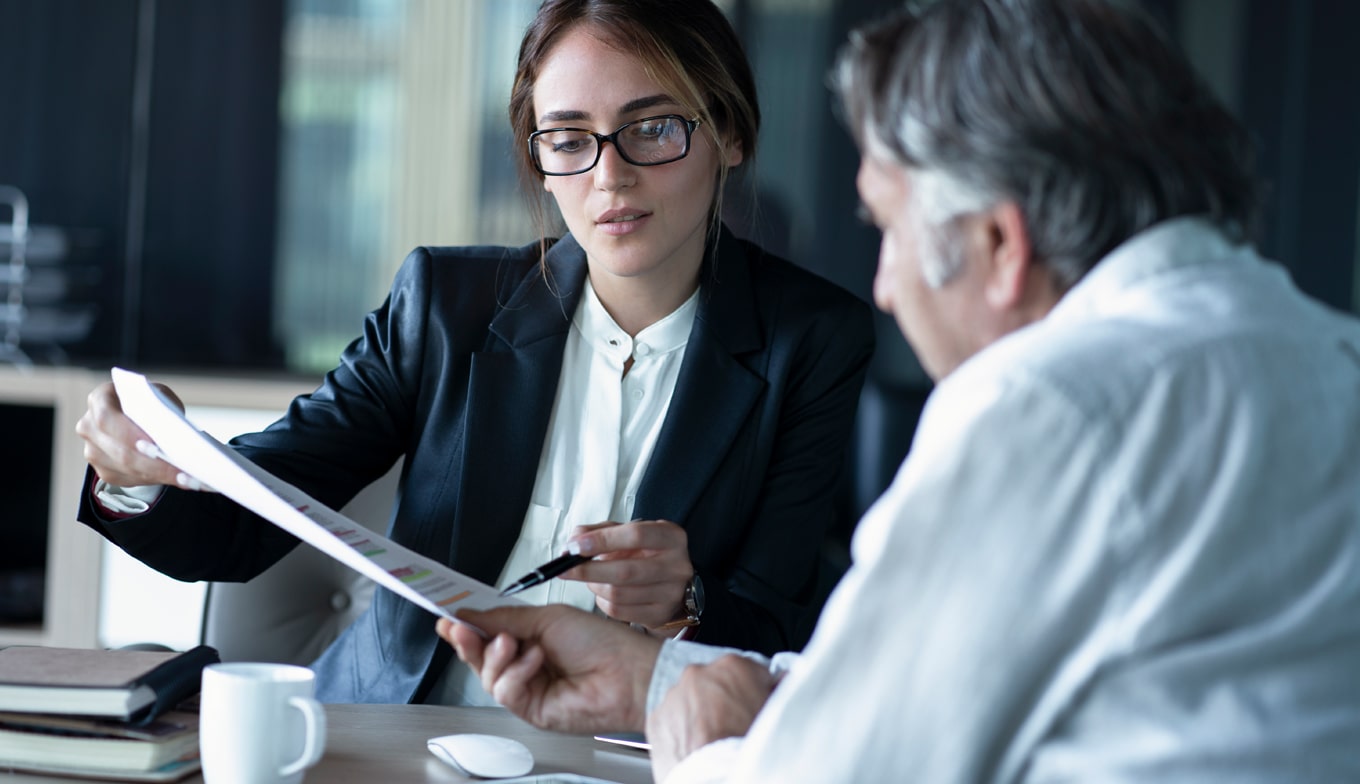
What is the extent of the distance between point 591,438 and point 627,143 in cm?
36

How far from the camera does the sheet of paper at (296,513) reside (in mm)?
997

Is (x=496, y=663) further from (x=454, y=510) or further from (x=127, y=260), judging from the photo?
(x=127, y=260)

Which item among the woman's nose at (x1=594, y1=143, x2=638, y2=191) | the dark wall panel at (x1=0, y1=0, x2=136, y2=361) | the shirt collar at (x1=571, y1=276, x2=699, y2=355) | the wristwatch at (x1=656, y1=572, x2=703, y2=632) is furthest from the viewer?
the dark wall panel at (x1=0, y1=0, x2=136, y2=361)

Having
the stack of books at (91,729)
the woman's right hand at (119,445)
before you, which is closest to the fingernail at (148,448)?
the woman's right hand at (119,445)

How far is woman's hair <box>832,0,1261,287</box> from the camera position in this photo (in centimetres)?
75

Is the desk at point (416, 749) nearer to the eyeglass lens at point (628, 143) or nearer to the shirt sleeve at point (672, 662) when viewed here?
the shirt sleeve at point (672, 662)

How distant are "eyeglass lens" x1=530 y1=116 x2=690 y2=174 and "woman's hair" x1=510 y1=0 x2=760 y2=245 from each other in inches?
1.4

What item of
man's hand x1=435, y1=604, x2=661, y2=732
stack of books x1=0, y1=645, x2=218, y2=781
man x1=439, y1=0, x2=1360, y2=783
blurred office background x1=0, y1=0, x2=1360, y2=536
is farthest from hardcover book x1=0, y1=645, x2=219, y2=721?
blurred office background x1=0, y1=0, x2=1360, y2=536

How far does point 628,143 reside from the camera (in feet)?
5.06

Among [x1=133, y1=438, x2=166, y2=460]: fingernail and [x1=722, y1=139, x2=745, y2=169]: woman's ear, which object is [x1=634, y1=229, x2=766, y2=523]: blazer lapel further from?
[x1=133, y1=438, x2=166, y2=460]: fingernail

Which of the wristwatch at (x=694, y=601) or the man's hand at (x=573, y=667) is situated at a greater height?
the man's hand at (x=573, y=667)

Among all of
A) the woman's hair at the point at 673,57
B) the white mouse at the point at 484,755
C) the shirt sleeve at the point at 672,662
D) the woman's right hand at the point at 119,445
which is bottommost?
the white mouse at the point at 484,755

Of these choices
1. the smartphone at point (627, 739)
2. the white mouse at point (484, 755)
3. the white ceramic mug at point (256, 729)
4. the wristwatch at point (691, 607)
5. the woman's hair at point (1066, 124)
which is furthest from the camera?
the wristwatch at point (691, 607)

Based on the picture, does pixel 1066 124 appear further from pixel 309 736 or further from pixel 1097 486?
pixel 309 736
